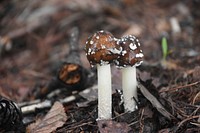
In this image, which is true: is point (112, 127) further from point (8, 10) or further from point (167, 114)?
point (8, 10)

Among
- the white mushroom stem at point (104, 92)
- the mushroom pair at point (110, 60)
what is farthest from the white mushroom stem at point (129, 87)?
the white mushroom stem at point (104, 92)

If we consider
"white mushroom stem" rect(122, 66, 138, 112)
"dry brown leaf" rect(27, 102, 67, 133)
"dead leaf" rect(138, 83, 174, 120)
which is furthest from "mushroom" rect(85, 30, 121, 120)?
"dry brown leaf" rect(27, 102, 67, 133)

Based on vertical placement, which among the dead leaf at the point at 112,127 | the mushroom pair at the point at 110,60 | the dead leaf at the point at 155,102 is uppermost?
the mushroom pair at the point at 110,60

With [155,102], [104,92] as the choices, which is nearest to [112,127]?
[104,92]

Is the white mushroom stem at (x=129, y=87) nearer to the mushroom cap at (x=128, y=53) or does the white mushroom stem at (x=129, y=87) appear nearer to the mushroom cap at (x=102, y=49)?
the mushroom cap at (x=128, y=53)

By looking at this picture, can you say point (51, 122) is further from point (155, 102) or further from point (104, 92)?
point (155, 102)

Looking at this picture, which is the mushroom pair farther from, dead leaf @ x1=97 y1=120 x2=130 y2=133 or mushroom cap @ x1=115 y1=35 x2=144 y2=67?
dead leaf @ x1=97 y1=120 x2=130 y2=133
